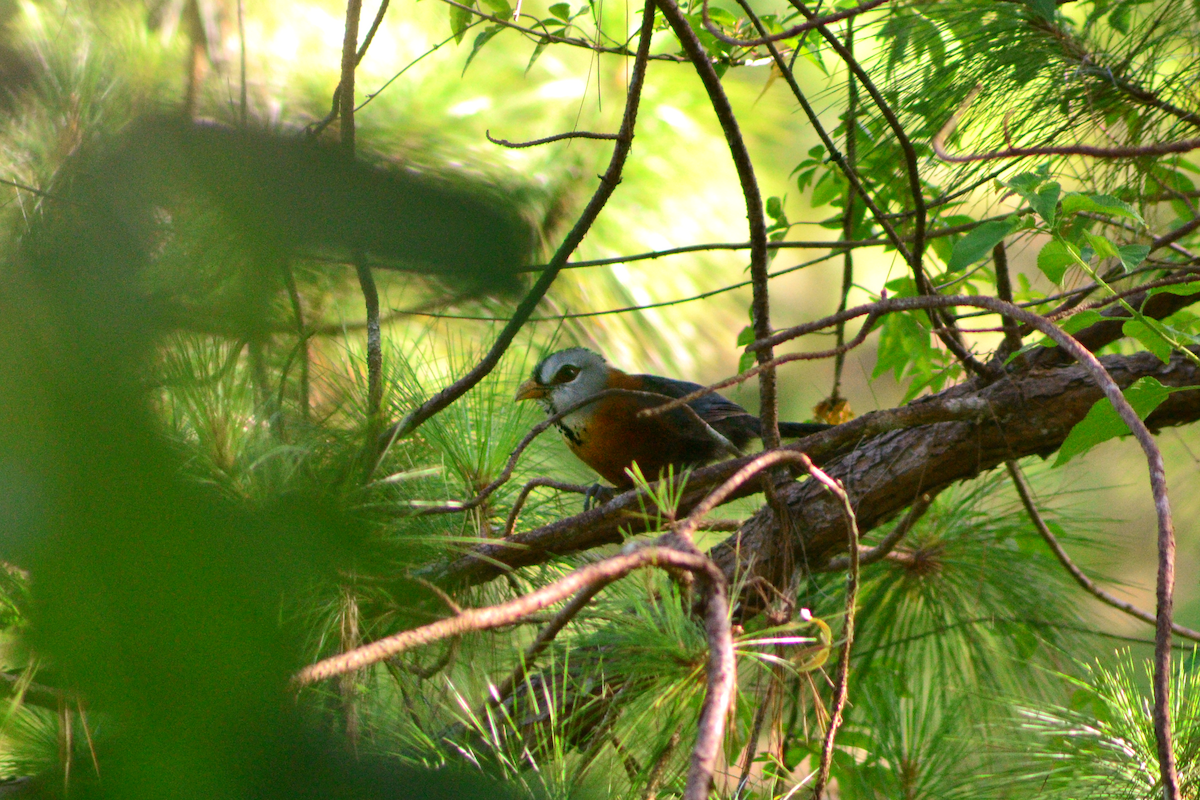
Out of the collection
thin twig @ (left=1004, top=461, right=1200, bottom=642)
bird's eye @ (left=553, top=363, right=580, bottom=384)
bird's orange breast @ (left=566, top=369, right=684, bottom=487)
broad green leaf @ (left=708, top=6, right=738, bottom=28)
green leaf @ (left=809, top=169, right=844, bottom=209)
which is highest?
broad green leaf @ (left=708, top=6, right=738, bottom=28)

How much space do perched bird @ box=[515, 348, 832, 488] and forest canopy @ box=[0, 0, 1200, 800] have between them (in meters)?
0.02

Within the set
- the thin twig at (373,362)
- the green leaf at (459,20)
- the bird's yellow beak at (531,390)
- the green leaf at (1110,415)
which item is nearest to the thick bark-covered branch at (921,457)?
the thin twig at (373,362)

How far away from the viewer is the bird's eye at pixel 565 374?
2.54 meters

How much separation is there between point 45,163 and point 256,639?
1.40 feet

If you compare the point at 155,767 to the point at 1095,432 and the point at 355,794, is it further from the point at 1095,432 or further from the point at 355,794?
the point at 1095,432

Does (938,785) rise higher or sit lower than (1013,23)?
lower

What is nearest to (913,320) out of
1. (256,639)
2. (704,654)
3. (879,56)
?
(879,56)

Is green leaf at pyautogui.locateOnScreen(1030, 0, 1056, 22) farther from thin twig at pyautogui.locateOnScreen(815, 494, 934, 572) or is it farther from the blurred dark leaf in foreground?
the blurred dark leaf in foreground

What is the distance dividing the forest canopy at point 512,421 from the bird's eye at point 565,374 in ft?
0.59

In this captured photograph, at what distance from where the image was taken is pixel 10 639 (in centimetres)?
57

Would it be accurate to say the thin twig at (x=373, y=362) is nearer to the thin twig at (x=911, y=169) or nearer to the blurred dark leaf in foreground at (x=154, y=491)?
the blurred dark leaf in foreground at (x=154, y=491)

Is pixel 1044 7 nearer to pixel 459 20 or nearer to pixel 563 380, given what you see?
pixel 459 20

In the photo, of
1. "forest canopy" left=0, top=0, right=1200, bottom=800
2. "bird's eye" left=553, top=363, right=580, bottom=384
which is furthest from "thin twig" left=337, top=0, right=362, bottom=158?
"bird's eye" left=553, top=363, right=580, bottom=384

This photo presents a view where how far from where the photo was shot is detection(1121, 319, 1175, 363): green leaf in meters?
0.86
